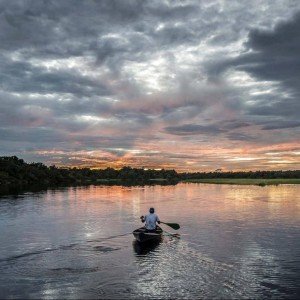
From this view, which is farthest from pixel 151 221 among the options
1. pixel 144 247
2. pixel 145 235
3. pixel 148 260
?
pixel 148 260

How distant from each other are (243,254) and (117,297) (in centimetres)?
1457

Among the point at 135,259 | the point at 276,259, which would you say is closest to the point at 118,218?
the point at 135,259

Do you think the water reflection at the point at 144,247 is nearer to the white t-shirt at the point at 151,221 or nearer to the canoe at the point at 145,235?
the canoe at the point at 145,235

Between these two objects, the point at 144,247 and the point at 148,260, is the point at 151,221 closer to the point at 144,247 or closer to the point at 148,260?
the point at 144,247

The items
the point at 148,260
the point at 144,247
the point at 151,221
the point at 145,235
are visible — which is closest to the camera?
the point at 148,260

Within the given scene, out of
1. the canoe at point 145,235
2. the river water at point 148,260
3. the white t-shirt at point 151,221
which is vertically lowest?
the river water at point 148,260

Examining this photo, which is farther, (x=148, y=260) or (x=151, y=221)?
(x=151, y=221)

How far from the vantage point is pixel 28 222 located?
172ft

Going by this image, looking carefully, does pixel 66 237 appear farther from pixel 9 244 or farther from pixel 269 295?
pixel 269 295

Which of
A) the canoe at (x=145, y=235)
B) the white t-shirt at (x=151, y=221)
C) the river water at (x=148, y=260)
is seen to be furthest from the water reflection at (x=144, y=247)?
the white t-shirt at (x=151, y=221)

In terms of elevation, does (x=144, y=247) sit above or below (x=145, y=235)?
below

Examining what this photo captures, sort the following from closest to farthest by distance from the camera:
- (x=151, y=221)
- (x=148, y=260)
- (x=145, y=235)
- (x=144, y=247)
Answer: (x=148, y=260) → (x=144, y=247) → (x=145, y=235) → (x=151, y=221)

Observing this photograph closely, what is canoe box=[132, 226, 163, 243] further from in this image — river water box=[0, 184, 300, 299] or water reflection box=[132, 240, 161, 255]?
river water box=[0, 184, 300, 299]

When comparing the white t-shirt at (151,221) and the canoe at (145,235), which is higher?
the white t-shirt at (151,221)
